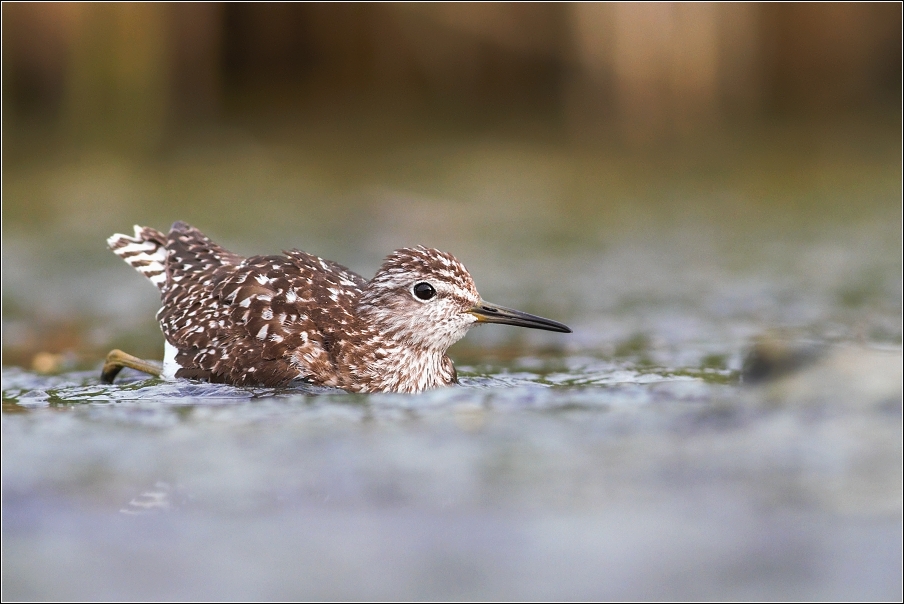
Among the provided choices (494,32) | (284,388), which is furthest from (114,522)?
(494,32)

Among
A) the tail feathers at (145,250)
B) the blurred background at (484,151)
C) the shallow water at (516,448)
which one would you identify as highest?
the blurred background at (484,151)

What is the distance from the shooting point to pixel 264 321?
7.17 meters

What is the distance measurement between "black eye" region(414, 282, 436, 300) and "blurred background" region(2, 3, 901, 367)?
146cm

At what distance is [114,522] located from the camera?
485cm

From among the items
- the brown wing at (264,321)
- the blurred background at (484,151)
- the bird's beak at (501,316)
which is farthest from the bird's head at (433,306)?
the blurred background at (484,151)

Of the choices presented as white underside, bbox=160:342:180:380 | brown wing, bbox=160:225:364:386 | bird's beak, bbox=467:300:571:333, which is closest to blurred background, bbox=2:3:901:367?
white underside, bbox=160:342:180:380

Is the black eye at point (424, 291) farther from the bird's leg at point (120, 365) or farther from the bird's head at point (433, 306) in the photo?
the bird's leg at point (120, 365)

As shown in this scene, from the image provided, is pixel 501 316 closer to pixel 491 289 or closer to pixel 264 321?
pixel 264 321

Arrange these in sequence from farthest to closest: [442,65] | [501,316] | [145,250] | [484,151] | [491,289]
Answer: [442,65]
[484,151]
[491,289]
[145,250]
[501,316]

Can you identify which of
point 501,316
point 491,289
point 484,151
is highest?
point 484,151

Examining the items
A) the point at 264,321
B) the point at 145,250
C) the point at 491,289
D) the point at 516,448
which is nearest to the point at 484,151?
the point at 491,289

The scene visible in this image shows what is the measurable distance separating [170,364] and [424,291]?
5.19 feet

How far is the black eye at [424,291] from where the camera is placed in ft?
24.0

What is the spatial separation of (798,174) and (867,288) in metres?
5.82
